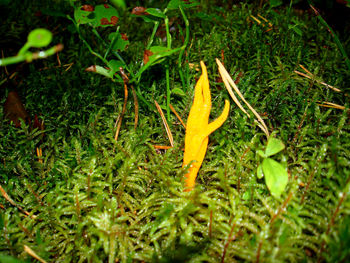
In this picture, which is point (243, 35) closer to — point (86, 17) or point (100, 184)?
point (86, 17)

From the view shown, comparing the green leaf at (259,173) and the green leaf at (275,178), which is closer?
the green leaf at (275,178)

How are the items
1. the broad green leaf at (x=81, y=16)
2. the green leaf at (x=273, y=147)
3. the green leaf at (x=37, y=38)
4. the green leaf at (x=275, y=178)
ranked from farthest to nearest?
the broad green leaf at (x=81, y=16) → the green leaf at (x=273, y=147) → the green leaf at (x=275, y=178) → the green leaf at (x=37, y=38)

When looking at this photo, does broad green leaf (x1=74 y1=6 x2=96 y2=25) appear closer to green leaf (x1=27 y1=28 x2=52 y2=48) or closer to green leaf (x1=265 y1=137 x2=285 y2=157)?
green leaf (x1=27 y1=28 x2=52 y2=48)

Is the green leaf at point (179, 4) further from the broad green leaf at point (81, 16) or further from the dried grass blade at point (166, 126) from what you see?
the dried grass blade at point (166, 126)

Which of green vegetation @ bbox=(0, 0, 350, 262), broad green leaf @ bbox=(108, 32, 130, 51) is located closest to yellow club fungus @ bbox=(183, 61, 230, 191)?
green vegetation @ bbox=(0, 0, 350, 262)

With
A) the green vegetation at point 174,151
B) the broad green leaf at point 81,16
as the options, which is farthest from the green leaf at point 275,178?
the broad green leaf at point 81,16

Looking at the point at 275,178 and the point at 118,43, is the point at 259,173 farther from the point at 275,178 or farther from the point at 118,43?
the point at 118,43

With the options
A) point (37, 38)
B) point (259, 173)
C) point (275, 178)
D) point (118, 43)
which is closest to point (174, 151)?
point (259, 173)
